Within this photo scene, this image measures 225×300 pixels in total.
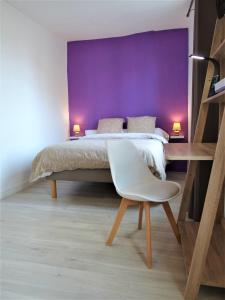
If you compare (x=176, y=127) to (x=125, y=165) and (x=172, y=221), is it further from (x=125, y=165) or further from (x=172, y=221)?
(x=172, y=221)

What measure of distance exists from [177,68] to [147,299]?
12.4 ft

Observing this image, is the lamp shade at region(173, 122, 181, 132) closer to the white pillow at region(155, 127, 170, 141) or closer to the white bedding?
the white pillow at region(155, 127, 170, 141)

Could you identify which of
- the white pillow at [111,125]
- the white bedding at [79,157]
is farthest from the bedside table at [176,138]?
the white bedding at [79,157]

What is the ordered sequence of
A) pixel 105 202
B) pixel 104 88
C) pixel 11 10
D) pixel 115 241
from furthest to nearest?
pixel 104 88
pixel 11 10
pixel 105 202
pixel 115 241

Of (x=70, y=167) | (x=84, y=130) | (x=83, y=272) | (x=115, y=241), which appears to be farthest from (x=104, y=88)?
(x=83, y=272)

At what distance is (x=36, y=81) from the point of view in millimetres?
3838

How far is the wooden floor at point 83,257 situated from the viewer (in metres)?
1.41

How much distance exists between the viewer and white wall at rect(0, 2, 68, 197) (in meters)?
Answer: 3.20

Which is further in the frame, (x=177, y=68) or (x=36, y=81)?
(x=177, y=68)

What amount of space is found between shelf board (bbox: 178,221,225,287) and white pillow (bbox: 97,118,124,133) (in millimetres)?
2610

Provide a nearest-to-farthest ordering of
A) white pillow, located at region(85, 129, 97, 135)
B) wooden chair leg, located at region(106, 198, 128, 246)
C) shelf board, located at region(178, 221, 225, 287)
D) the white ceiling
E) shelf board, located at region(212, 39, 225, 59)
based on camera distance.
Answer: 1. shelf board, located at region(178, 221, 225, 287)
2. shelf board, located at region(212, 39, 225, 59)
3. wooden chair leg, located at region(106, 198, 128, 246)
4. the white ceiling
5. white pillow, located at region(85, 129, 97, 135)

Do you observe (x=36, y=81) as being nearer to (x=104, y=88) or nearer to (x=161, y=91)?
(x=104, y=88)

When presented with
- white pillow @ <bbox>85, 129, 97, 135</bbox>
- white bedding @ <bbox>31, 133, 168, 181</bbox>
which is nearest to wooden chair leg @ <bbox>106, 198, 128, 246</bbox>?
white bedding @ <bbox>31, 133, 168, 181</bbox>

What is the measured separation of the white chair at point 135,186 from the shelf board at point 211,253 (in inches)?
4.6
